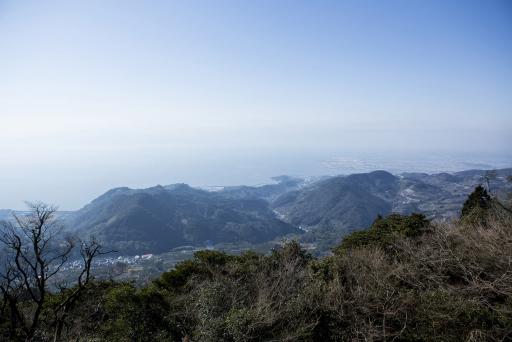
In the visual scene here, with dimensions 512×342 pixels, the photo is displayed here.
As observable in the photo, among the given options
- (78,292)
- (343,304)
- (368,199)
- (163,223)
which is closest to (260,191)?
(368,199)

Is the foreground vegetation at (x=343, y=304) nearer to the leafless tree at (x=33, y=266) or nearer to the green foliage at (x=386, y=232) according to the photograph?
the leafless tree at (x=33, y=266)

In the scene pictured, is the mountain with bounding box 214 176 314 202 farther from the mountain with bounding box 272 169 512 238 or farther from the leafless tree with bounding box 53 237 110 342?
the leafless tree with bounding box 53 237 110 342

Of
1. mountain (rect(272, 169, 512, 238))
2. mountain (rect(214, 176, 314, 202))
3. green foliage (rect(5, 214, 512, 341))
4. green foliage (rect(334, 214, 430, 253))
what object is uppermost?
green foliage (rect(5, 214, 512, 341))

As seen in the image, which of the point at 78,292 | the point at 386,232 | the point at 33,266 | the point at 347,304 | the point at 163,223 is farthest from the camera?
the point at 163,223

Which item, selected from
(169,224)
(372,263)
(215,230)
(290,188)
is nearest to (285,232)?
(215,230)

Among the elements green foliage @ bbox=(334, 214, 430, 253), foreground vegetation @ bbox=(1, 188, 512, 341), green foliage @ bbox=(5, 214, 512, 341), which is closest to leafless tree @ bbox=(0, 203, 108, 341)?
foreground vegetation @ bbox=(1, 188, 512, 341)

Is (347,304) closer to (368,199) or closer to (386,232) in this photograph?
(386,232)

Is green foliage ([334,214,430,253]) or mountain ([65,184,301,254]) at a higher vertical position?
green foliage ([334,214,430,253])

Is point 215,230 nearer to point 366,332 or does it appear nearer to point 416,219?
point 416,219
